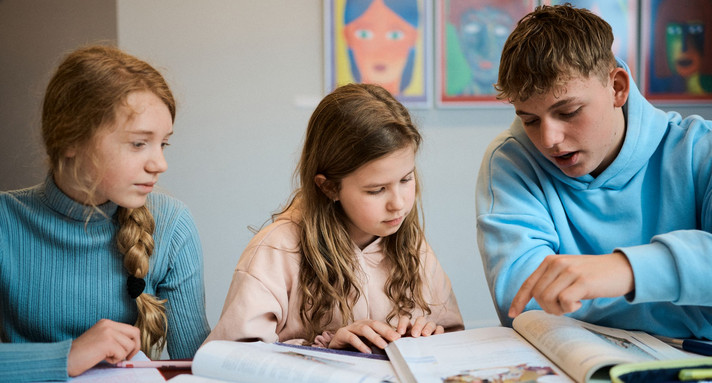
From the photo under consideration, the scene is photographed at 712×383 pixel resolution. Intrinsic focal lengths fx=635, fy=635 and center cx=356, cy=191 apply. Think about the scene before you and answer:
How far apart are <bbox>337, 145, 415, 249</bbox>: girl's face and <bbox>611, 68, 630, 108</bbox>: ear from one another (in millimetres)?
414

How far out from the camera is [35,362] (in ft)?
3.02

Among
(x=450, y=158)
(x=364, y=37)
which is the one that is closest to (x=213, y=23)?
(x=364, y=37)

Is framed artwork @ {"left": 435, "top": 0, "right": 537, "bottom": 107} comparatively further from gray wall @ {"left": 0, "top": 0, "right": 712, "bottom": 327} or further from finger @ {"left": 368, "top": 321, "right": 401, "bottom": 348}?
finger @ {"left": 368, "top": 321, "right": 401, "bottom": 348}

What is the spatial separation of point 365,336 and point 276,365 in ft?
0.71

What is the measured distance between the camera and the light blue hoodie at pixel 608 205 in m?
1.12

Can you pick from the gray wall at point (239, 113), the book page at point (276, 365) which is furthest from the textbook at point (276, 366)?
the gray wall at point (239, 113)

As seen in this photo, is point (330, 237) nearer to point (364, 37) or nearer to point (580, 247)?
point (580, 247)

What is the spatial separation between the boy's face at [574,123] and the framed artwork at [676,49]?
1.90 meters

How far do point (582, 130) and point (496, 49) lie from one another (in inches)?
68.1

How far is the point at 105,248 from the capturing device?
1.20 m

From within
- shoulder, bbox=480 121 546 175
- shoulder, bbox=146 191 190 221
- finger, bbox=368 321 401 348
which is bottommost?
finger, bbox=368 321 401 348

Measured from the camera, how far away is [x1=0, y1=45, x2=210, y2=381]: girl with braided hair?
1083 mm

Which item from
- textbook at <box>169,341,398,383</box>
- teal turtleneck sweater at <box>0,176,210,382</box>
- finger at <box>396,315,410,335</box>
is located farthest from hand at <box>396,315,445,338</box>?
teal turtleneck sweater at <box>0,176,210,382</box>

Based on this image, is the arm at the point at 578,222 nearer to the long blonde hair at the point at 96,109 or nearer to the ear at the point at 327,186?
the ear at the point at 327,186
